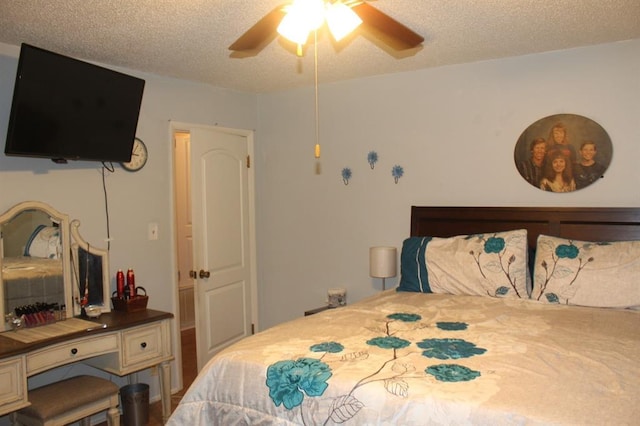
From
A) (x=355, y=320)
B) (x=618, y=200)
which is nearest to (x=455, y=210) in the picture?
(x=618, y=200)

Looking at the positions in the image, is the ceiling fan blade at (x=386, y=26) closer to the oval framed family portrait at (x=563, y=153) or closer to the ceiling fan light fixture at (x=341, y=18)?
the ceiling fan light fixture at (x=341, y=18)

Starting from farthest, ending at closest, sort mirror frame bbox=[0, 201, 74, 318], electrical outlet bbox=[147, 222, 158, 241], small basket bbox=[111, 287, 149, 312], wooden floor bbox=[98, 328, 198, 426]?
electrical outlet bbox=[147, 222, 158, 241], wooden floor bbox=[98, 328, 198, 426], small basket bbox=[111, 287, 149, 312], mirror frame bbox=[0, 201, 74, 318]

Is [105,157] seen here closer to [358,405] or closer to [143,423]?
[143,423]

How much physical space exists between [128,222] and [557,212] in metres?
2.77

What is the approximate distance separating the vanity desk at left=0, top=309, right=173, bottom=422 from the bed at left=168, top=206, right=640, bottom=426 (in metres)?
0.86


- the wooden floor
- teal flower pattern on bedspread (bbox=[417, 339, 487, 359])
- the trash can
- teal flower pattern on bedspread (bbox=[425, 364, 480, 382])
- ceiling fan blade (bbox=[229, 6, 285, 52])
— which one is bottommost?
the wooden floor

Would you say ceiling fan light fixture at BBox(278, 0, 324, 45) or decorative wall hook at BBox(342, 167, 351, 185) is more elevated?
ceiling fan light fixture at BBox(278, 0, 324, 45)

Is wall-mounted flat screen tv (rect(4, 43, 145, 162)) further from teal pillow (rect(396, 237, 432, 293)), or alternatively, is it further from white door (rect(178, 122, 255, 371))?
teal pillow (rect(396, 237, 432, 293))

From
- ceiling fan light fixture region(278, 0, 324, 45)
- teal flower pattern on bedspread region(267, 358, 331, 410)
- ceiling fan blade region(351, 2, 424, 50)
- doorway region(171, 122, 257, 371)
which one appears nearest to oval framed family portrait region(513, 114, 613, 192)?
ceiling fan blade region(351, 2, 424, 50)

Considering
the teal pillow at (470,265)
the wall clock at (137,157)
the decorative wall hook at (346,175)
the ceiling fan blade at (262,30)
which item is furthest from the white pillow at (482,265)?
the wall clock at (137,157)

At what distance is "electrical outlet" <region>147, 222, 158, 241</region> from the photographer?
3583mm

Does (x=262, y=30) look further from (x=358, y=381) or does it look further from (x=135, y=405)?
(x=135, y=405)

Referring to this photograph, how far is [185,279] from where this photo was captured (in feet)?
17.6

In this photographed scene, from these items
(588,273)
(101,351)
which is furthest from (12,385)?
(588,273)
